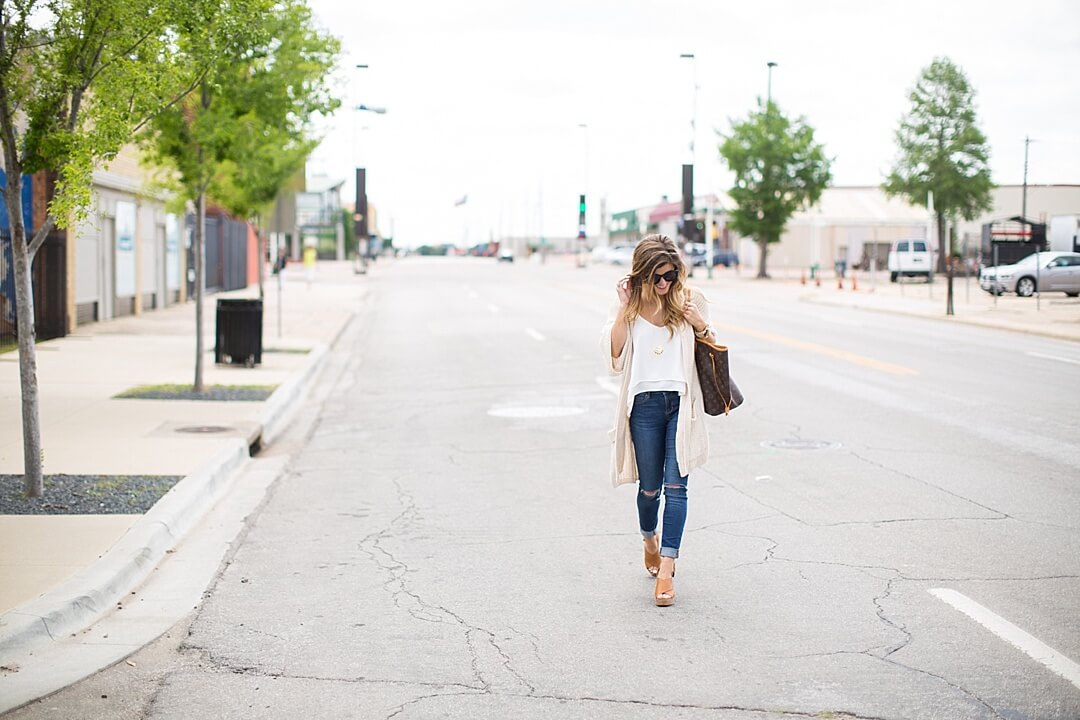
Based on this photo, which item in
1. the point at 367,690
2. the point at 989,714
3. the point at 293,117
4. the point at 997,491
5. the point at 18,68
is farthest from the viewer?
the point at 293,117

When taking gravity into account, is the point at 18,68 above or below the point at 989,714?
above

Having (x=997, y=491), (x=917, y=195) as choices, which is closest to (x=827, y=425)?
(x=997, y=491)

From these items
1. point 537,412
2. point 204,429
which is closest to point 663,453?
point 204,429

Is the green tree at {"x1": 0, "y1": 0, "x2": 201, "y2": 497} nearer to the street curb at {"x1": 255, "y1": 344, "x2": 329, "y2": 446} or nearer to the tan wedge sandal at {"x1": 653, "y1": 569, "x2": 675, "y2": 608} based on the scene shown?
the street curb at {"x1": 255, "y1": 344, "x2": 329, "y2": 446}

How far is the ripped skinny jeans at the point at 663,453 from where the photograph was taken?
20.9 ft

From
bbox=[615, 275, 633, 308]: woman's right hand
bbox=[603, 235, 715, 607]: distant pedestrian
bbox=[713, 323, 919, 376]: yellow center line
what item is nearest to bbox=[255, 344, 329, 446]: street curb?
bbox=[603, 235, 715, 607]: distant pedestrian

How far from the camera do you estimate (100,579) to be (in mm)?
6398

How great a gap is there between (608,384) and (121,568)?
10.1m

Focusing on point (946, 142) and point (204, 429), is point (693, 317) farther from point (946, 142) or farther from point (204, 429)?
point (946, 142)

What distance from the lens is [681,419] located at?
632cm

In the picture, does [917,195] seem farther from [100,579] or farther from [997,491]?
[100,579]

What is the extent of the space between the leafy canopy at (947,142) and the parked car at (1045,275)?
1889cm

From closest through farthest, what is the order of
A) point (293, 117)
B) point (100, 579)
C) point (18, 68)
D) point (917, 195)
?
point (100, 579)
point (18, 68)
point (293, 117)
point (917, 195)

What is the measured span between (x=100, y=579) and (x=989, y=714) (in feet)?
14.1
